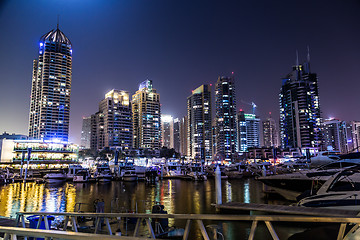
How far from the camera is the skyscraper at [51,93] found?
160 meters

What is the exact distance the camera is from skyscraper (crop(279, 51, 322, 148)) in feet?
578

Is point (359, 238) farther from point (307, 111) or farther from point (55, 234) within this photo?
point (307, 111)

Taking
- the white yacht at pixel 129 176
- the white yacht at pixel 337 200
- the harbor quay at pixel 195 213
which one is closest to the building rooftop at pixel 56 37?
the harbor quay at pixel 195 213

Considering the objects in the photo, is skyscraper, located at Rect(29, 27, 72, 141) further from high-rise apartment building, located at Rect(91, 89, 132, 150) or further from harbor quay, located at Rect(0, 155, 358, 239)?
harbor quay, located at Rect(0, 155, 358, 239)

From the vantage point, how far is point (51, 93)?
535 ft

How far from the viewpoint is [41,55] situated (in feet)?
560

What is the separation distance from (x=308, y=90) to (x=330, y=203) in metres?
191

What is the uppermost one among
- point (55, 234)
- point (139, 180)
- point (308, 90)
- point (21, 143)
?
point (308, 90)

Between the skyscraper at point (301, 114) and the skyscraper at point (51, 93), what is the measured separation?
159974 millimetres

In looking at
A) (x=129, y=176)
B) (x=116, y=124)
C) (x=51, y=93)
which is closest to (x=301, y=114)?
(x=116, y=124)

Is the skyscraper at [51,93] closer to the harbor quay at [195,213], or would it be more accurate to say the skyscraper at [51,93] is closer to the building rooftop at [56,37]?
the building rooftop at [56,37]

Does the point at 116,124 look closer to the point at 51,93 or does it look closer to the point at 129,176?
the point at 51,93

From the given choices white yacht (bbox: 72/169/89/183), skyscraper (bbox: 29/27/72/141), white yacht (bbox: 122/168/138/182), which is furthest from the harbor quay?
skyscraper (bbox: 29/27/72/141)

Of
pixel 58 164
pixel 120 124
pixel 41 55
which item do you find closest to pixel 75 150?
pixel 58 164
